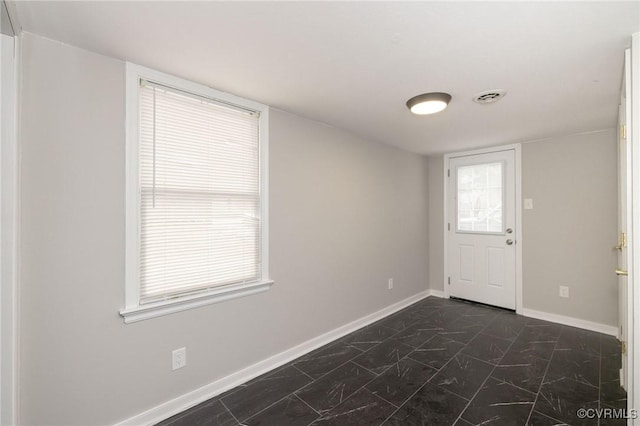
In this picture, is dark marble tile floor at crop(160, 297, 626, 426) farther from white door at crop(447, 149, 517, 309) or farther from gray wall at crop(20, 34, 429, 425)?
white door at crop(447, 149, 517, 309)

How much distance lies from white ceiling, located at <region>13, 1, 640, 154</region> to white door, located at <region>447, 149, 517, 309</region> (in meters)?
1.57

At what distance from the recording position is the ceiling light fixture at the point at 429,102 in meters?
2.17

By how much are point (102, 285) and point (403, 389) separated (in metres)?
2.17

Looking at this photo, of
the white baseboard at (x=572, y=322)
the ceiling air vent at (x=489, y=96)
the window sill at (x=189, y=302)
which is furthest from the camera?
the white baseboard at (x=572, y=322)

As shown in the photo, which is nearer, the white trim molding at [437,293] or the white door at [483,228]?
the white door at [483,228]

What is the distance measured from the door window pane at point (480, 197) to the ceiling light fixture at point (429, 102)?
7.46 feet

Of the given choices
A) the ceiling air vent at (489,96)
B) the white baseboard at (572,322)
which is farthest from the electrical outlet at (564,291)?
the ceiling air vent at (489,96)

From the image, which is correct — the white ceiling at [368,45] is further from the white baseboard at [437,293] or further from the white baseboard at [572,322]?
the white baseboard at [437,293]

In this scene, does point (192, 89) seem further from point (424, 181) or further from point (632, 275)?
point (424, 181)

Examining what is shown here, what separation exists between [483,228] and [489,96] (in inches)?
95.2

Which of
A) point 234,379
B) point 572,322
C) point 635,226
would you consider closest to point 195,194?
point 234,379

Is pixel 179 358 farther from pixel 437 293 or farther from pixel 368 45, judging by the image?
pixel 437 293

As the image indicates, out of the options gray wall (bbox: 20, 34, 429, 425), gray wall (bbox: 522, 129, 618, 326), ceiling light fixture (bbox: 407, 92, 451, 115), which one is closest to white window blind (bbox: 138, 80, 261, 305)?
gray wall (bbox: 20, 34, 429, 425)

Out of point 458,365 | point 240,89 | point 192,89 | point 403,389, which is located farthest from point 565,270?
point 192,89
